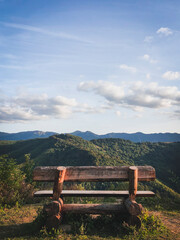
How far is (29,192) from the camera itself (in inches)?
247

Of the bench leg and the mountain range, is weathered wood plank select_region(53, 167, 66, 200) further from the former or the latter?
the mountain range

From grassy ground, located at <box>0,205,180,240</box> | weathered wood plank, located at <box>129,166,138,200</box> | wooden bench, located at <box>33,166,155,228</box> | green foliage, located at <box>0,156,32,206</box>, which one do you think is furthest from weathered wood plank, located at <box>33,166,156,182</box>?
green foliage, located at <box>0,156,32,206</box>

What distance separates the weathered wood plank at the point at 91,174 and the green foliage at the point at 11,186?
2628 millimetres

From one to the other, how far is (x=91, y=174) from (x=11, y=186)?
4.19 metres

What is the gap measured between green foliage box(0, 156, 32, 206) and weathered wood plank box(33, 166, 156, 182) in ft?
8.62

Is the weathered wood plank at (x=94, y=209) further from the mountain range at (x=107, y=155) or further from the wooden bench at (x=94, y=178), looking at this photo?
the mountain range at (x=107, y=155)

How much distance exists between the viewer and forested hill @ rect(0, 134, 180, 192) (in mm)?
71312

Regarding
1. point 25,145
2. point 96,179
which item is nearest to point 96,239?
point 96,179

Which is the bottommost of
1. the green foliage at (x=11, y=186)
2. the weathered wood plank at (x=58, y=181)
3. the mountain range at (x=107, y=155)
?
the mountain range at (x=107, y=155)

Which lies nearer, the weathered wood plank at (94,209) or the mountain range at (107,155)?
the weathered wood plank at (94,209)

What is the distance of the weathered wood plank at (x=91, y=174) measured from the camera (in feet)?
11.0

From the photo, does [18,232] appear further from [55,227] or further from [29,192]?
[29,192]

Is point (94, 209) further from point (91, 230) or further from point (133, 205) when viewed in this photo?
point (133, 205)

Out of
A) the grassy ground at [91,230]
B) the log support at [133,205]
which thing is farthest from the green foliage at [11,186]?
the log support at [133,205]
